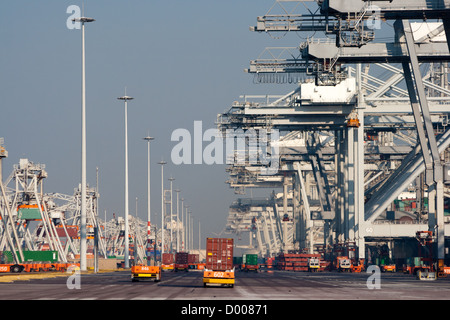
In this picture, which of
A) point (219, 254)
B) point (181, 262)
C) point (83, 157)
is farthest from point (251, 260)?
point (219, 254)

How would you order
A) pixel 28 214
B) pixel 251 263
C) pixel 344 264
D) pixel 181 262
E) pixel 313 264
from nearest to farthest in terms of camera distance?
pixel 344 264 → pixel 181 262 → pixel 251 263 → pixel 313 264 → pixel 28 214

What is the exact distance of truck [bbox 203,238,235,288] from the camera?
49.7m

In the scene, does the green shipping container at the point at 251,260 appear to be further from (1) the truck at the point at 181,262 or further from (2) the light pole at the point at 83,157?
(2) the light pole at the point at 83,157

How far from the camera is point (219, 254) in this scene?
2056 inches

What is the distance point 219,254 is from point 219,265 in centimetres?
170

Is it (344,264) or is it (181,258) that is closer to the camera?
(344,264)

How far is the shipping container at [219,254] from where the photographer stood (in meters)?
50.6

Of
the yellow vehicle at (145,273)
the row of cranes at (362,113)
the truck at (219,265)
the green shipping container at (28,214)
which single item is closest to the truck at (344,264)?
the row of cranes at (362,113)

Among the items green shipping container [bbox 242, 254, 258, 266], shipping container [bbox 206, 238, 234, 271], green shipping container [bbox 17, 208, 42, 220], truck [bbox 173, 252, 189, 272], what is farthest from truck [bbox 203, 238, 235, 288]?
green shipping container [bbox 17, 208, 42, 220]

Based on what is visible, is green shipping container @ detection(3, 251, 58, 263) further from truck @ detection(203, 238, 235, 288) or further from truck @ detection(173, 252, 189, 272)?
truck @ detection(203, 238, 235, 288)

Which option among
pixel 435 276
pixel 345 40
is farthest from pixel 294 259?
pixel 345 40

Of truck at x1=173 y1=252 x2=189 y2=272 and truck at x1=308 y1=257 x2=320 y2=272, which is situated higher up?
truck at x1=173 y1=252 x2=189 y2=272

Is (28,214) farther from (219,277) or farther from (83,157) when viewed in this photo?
(219,277)
